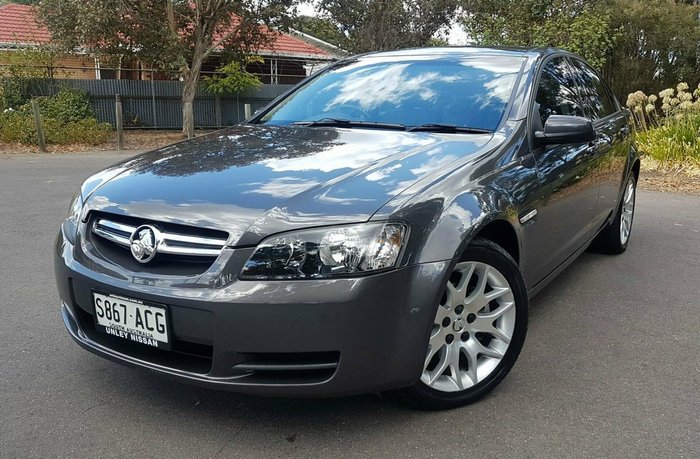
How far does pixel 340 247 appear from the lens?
228 centimetres

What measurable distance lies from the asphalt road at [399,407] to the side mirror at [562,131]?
1106 mm

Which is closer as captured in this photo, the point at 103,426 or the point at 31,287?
the point at 103,426

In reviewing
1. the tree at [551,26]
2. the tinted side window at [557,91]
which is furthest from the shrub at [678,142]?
the tinted side window at [557,91]

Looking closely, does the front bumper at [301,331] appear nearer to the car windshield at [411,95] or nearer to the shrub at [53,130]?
the car windshield at [411,95]

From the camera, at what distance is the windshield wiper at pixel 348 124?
135 inches

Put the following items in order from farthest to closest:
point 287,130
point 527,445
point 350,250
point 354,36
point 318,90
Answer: point 354,36 < point 318,90 < point 287,130 < point 527,445 < point 350,250

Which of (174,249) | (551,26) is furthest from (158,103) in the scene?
(174,249)

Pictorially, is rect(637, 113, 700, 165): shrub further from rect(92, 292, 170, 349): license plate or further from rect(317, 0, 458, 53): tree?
rect(317, 0, 458, 53): tree

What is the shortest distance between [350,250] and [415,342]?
442mm

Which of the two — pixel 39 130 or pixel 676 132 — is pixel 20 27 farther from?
pixel 676 132

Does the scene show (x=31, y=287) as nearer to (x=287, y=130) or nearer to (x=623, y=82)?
(x=287, y=130)

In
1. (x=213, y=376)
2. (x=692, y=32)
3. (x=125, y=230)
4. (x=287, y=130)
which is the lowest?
(x=213, y=376)

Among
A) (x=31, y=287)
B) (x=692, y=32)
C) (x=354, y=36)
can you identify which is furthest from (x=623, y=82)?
(x=31, y=287)

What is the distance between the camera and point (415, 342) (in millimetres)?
2385
